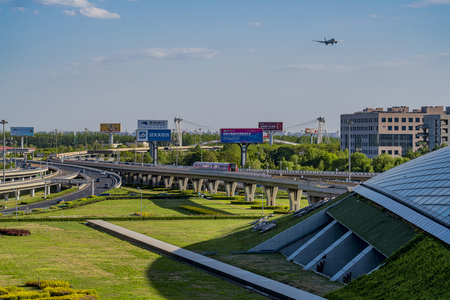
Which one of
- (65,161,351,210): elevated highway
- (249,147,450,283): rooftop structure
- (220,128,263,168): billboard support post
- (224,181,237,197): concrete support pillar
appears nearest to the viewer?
(249,147,450,283): rooftop structure

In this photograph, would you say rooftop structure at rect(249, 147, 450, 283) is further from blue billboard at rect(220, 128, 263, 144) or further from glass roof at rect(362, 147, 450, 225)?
blue billboard at rect(220, 128, 263, 144)

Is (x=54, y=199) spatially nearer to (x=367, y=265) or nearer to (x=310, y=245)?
(x=310, y=245)

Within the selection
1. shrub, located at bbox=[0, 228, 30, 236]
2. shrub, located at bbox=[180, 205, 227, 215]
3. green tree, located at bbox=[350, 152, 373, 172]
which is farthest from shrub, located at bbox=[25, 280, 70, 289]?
green tree, located at bbox=[350, 152, 373, 172]

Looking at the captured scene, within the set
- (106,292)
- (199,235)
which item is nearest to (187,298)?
(106,292)

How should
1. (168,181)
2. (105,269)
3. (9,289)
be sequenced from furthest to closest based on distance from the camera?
(168,181) < (105,269) < (9,289)

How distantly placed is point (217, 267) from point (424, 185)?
21125 millimetres

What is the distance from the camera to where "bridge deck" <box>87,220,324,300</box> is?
50.5 m

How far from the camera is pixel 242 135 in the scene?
193 meters

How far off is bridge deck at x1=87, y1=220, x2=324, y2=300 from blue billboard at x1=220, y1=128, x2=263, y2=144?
106m

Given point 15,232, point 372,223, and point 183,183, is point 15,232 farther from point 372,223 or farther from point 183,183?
point 183,183

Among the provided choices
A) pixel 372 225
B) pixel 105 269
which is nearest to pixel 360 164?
pixel 372 225

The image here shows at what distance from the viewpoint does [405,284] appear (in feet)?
149

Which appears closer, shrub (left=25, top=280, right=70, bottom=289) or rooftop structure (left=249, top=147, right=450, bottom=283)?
shrub (left=25, top=280, right=70, bottom=289)

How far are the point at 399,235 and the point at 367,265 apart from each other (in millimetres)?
3888
